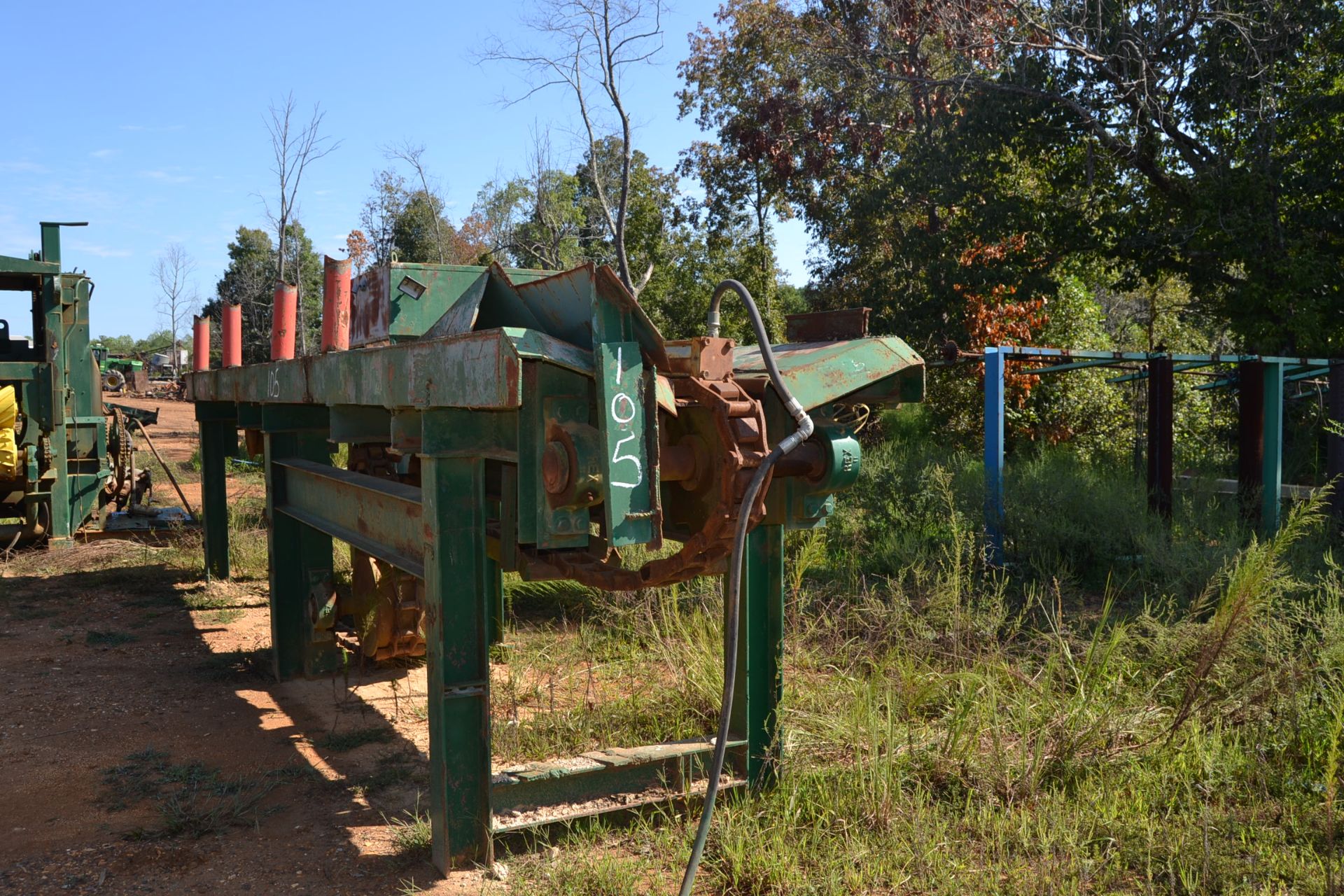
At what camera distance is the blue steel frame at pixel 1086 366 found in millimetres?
7465

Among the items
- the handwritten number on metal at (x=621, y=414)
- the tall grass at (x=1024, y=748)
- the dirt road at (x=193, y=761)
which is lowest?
the dirt road at (x=193, y=761)

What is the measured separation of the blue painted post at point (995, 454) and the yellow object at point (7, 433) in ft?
27.7

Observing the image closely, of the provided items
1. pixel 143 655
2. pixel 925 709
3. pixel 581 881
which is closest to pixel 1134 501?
pixel 925 709

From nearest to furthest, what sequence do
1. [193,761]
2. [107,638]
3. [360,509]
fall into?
[360,509], [193,761], [107,638]

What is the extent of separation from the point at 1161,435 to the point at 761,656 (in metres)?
5.89

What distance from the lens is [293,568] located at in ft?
18.0

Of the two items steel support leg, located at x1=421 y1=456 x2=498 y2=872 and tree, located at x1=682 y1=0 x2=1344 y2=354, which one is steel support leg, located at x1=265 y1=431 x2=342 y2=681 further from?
tree, located at x1=682 y1=0 x2=1344 y2=354

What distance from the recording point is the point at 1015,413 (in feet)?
43.9

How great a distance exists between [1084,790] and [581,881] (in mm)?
1888

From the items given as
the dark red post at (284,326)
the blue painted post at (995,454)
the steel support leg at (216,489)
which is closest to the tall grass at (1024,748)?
the blue painted post at (995,454)

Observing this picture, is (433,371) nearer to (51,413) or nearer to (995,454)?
(995,454)

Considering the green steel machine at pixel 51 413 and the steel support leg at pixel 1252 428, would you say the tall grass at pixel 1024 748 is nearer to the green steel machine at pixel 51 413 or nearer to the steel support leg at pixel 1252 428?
the steel support leg at pixel 1252 428

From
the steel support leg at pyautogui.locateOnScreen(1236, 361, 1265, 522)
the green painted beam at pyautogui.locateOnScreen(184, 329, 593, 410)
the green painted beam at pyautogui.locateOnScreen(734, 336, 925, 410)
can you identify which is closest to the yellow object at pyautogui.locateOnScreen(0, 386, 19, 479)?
the green painted beam at pyautogui.locateOnScreen(184, 329, 593, 410)

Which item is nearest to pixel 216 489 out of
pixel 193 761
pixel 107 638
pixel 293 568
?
pixel 107 638
